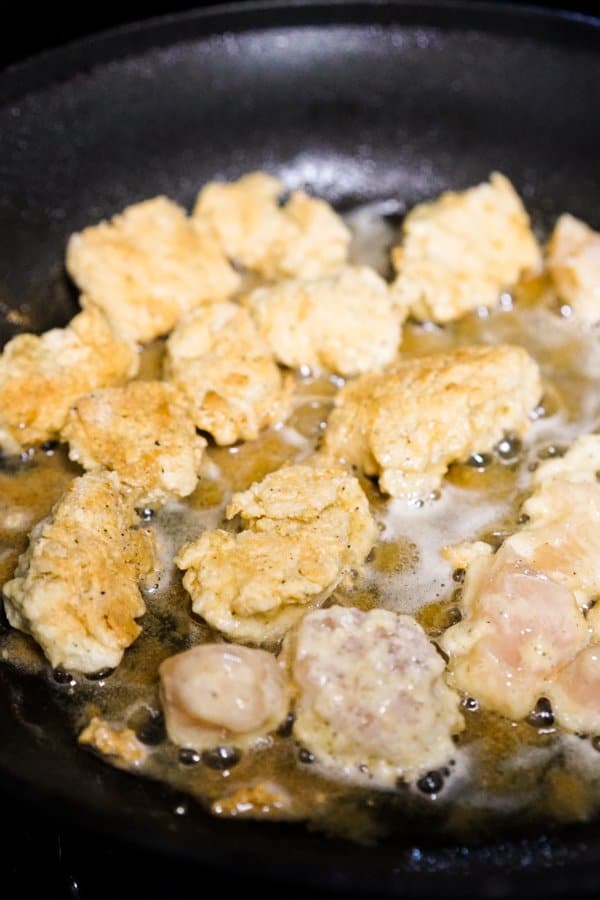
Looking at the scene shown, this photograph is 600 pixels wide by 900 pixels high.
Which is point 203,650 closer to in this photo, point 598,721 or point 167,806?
point 167,806

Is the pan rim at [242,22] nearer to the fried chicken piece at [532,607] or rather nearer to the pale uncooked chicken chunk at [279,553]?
the pale uncooked chicken chunk at [279,553]

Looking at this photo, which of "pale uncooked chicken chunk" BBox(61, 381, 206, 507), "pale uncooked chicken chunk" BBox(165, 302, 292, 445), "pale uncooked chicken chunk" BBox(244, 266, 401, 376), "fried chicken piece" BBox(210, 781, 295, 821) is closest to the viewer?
"fried chicken piece" BBox(210, 781, 295, 821)

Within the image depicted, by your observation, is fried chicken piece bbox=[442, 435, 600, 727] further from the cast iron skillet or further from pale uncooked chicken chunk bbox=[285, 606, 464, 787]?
the cast iron skillet

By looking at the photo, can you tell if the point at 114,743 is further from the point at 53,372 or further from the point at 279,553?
the point at 53,372

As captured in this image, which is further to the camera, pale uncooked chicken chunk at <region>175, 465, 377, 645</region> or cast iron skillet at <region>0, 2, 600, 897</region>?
cast iron skillet at <region>0, 2, 600, 897</region>

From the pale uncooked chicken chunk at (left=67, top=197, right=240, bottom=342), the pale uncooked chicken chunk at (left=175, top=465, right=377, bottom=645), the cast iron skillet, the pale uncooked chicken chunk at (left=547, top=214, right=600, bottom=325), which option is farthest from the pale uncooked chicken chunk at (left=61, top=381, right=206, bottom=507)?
the pale uncooked chicken chunk at (left=547, top=214, right=600, bottom=325)

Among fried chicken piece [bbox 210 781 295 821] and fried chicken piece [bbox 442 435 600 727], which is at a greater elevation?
fried chicken piece [bbox 442 435 600 727]

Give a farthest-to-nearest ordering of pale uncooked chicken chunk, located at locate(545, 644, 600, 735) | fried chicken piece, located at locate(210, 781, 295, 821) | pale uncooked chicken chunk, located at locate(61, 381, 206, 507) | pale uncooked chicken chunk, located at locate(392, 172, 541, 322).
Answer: pale uncooked chicken chunk, located at locate(392, 172, 541, 322)
pale uncooked chicken chunk, located at locate(61, 381, 206, 507)
pale uncooked chicken chunk, located at locate(545, 644, 600, 735)
fried chicken piece, located at locate(210, 781, 295, 821)
